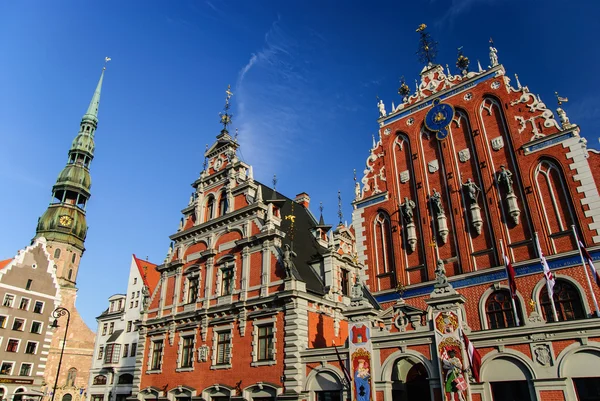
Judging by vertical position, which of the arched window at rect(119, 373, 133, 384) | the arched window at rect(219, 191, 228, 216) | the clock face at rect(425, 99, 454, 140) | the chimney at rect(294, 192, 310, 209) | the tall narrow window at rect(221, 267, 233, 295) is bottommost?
the arched window at rect(119, 373, 133, 384)

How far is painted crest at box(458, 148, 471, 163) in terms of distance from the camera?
2198 cm

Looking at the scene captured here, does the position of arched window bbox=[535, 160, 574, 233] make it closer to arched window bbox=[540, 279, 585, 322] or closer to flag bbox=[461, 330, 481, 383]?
arched window bbox=[540, 279, 585, 322]

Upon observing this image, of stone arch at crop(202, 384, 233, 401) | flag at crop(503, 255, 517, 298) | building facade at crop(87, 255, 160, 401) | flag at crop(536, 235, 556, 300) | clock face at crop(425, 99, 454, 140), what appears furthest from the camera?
building facade at crop(87, 255, 160, 401)

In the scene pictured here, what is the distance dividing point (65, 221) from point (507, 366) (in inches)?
2710

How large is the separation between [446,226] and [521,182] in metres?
3.98

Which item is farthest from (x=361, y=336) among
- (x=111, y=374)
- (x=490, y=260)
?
(x=111, y=374)

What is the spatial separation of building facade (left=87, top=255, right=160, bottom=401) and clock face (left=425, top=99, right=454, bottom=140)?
90.6ft

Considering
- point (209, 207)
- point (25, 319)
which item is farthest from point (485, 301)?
point (25, 319)

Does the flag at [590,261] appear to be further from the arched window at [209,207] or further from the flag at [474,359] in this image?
the arched window at [209,207]

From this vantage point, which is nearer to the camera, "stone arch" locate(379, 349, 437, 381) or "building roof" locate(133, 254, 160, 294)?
"stone arch" locate(379, 349, 437, 381)

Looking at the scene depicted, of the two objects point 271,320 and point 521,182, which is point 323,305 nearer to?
point 271,320

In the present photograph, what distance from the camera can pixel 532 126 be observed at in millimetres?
20312

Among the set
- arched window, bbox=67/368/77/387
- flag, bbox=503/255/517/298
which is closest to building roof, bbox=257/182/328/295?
flag, bbox=503/255/517/298

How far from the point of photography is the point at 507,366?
613 inches
